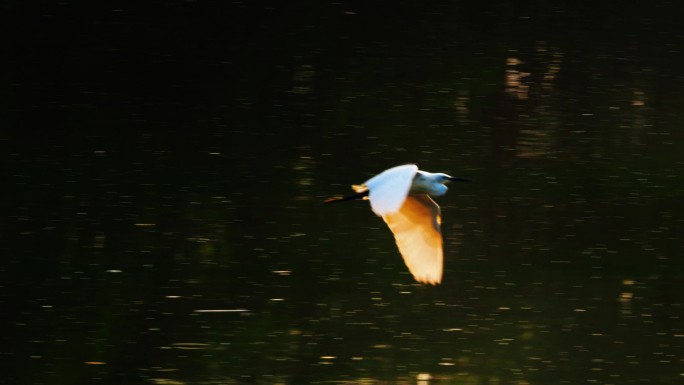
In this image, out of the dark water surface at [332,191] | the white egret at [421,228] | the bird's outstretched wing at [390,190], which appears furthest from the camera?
the dark water surface at [332,191]

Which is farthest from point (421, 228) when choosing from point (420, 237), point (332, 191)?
point (332, 191)

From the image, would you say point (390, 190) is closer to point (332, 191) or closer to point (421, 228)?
point (421, 228)

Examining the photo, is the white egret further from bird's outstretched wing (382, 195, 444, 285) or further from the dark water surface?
the dark water surface

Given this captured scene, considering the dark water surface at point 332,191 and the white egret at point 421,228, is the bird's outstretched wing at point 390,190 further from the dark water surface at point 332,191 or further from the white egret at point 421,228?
the dark water surface at point 332,191

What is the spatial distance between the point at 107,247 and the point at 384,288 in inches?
51.3

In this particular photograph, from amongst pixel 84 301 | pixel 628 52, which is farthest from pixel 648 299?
pixel 628 52

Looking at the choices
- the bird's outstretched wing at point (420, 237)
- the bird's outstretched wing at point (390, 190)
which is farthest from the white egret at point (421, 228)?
the bird's outstretched wing at point (390, 190)

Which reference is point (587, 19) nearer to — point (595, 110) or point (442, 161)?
point (595, 110)

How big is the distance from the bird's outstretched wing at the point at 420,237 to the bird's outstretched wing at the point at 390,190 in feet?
1.59

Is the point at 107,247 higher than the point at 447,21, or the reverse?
the point at 447,21

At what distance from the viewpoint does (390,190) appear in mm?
3938

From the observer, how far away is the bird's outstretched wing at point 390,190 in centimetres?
375

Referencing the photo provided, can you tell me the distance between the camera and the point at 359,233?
6383 mm

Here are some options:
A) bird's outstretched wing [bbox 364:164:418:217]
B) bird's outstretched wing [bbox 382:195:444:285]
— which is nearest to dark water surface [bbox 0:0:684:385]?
bird's outstretched wing [bbox 382:195:444:285]
